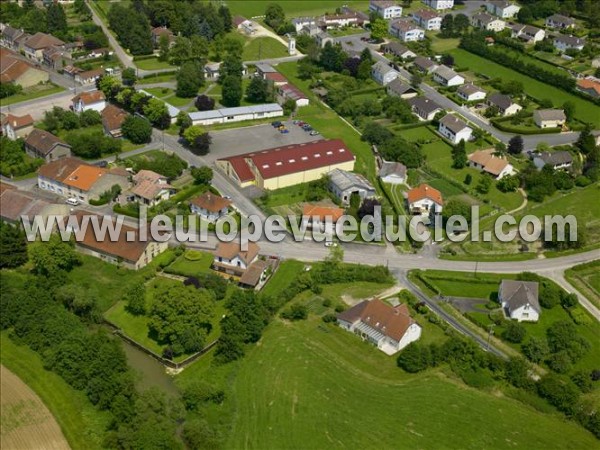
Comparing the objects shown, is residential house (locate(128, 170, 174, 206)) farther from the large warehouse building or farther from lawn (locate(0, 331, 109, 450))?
lawn (locate(0, 331, 109, 450))

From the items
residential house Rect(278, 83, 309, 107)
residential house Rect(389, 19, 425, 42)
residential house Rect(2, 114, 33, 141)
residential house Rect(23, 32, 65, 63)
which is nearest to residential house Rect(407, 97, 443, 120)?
residential house Rect(278, 83, 309, 107)

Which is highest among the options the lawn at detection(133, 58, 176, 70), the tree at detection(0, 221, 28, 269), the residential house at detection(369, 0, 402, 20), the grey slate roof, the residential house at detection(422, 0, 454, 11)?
the tree at detection(0, 221, 28, 269)

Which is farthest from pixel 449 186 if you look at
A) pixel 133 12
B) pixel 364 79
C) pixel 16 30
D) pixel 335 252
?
pixel 16 30

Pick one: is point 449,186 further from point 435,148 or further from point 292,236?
point 292,236

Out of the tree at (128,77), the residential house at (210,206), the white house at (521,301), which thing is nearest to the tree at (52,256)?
the residential house at (210,206)

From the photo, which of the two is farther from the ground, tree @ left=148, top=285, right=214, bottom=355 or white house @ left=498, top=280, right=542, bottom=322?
tree @ left=148, top=285, right=214, bottom=355

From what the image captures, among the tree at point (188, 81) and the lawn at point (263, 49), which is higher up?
the tree at point (188, 81)

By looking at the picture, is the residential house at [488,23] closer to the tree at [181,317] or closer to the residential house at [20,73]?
the residential house at [20,73]
